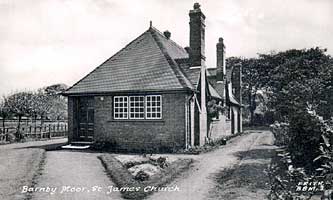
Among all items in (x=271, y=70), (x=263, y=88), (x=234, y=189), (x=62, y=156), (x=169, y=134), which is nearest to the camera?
(x=234, y=189)

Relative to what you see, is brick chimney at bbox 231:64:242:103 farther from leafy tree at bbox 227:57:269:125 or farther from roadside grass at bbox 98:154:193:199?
roadside grass at bbox 98:154:193:199

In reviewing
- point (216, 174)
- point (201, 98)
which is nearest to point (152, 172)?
point (216, 174)

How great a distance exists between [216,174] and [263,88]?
202 feet

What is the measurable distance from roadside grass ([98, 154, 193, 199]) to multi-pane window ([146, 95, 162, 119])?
554cm

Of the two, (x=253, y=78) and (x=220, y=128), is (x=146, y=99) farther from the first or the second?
(x=253, y=78)

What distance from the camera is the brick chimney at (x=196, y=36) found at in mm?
21969

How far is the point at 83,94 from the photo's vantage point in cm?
2206

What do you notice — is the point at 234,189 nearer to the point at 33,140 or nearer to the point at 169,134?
the point at 169,134

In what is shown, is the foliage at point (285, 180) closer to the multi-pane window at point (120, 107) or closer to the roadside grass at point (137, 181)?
the roadside grass at point (137, 181)

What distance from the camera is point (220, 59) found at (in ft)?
111

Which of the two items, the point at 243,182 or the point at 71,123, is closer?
the point at 243,182

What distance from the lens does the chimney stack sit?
3403 centimetres

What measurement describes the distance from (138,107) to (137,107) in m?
0.07

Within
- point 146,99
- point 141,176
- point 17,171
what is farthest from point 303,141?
point 17,171
